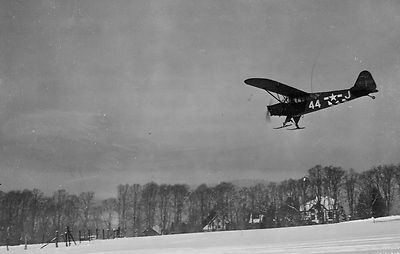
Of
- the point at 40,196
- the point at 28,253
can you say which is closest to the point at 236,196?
the point at 40,196

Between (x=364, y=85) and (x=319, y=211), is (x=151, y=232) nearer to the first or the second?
(x=319, y=211)

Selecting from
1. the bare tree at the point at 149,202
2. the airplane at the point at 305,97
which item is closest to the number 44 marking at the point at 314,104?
the airplane at the point at 305,97

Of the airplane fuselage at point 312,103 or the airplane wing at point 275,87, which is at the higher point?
the airplane wing at point 275,87

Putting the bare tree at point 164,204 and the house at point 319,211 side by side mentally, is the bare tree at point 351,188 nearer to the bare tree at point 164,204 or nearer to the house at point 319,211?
the house at point 319,211

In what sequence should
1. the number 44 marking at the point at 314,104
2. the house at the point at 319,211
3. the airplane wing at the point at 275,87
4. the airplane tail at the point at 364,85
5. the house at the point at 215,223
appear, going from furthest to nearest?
the house at the point at 215,223
the house at the point at 319,211
the airplane tail at the point at 364,85
the number 44 marking at the point at 314,104
the airplane wing at the point at 275,87

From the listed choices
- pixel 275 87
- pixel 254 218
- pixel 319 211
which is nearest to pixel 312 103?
pixel 275 87

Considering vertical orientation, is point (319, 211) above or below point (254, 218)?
above

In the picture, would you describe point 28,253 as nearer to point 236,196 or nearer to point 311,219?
point 311,219

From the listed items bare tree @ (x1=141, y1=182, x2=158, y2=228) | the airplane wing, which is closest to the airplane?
the airplane wing
